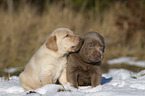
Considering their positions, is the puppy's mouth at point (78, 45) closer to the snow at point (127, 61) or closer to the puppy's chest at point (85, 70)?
the puppy's chest at point (85, 70)

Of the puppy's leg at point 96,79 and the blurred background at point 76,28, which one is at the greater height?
the blurred background at point 76,28

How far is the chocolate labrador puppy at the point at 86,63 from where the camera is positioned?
3793 mm

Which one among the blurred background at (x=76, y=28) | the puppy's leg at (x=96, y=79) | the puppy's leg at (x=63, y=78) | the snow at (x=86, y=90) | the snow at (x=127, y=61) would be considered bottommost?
the snow at (x=86, y=90)

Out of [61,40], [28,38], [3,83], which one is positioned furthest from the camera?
[28,38]

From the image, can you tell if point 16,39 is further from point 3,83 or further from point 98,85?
point 98,85

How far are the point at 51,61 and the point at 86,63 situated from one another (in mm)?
629

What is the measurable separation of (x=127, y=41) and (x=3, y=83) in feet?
23.2

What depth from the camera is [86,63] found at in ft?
12.8

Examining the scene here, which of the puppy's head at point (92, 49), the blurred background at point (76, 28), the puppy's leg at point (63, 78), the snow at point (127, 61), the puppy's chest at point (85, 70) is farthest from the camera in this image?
the blurred background at point (76, 28)

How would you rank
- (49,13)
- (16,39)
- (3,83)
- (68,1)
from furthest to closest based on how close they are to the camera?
(68,1)
(49,13)
(16,39)
(3,83)

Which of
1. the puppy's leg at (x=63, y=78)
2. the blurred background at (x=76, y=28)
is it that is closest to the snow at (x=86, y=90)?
the puppy's leg at (x=63, y=78)

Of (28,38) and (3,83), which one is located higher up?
(28,38)

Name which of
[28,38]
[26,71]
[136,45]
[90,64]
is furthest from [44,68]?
[136,45]

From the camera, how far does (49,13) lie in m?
11.1
